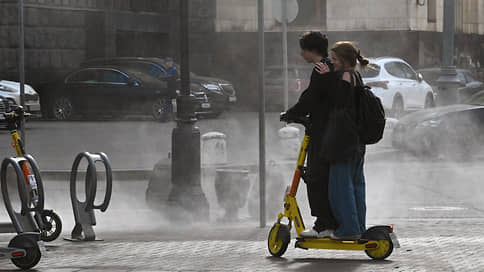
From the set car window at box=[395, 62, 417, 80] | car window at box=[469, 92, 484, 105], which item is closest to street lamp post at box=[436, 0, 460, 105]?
car window at box=[469, 92, 484, 105]

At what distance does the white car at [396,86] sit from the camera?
23719 millimetres

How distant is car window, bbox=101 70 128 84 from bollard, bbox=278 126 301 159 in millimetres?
11148

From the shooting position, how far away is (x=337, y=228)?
23.5 feet

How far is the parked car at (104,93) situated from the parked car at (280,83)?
3781mm

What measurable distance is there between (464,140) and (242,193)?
7.02 m

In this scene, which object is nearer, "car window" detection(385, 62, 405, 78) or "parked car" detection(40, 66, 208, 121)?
"car window" detection(385, 62, 405, 78)

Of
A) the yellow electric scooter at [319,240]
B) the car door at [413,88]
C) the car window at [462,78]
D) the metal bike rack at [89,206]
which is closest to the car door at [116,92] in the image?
the car door at [413,88]

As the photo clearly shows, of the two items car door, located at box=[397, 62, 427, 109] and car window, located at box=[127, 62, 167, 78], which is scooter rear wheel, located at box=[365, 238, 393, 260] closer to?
car door, located at box=[397, 62, 427, 109]

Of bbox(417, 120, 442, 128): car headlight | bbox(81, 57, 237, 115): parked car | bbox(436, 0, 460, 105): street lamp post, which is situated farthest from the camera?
bbox(81, 57, 237, 115): parked car

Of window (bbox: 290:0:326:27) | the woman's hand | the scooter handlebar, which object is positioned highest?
window (bbox: 290:0:326:27)

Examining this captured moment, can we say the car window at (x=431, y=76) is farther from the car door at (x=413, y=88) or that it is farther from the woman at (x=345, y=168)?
the woman at (x=345, y=168)

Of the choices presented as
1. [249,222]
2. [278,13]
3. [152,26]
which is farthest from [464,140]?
[152,26]

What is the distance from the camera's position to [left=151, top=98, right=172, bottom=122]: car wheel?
2591 cm

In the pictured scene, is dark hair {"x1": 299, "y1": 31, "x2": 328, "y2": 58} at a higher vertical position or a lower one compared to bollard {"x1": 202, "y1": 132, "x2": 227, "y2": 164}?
higher
